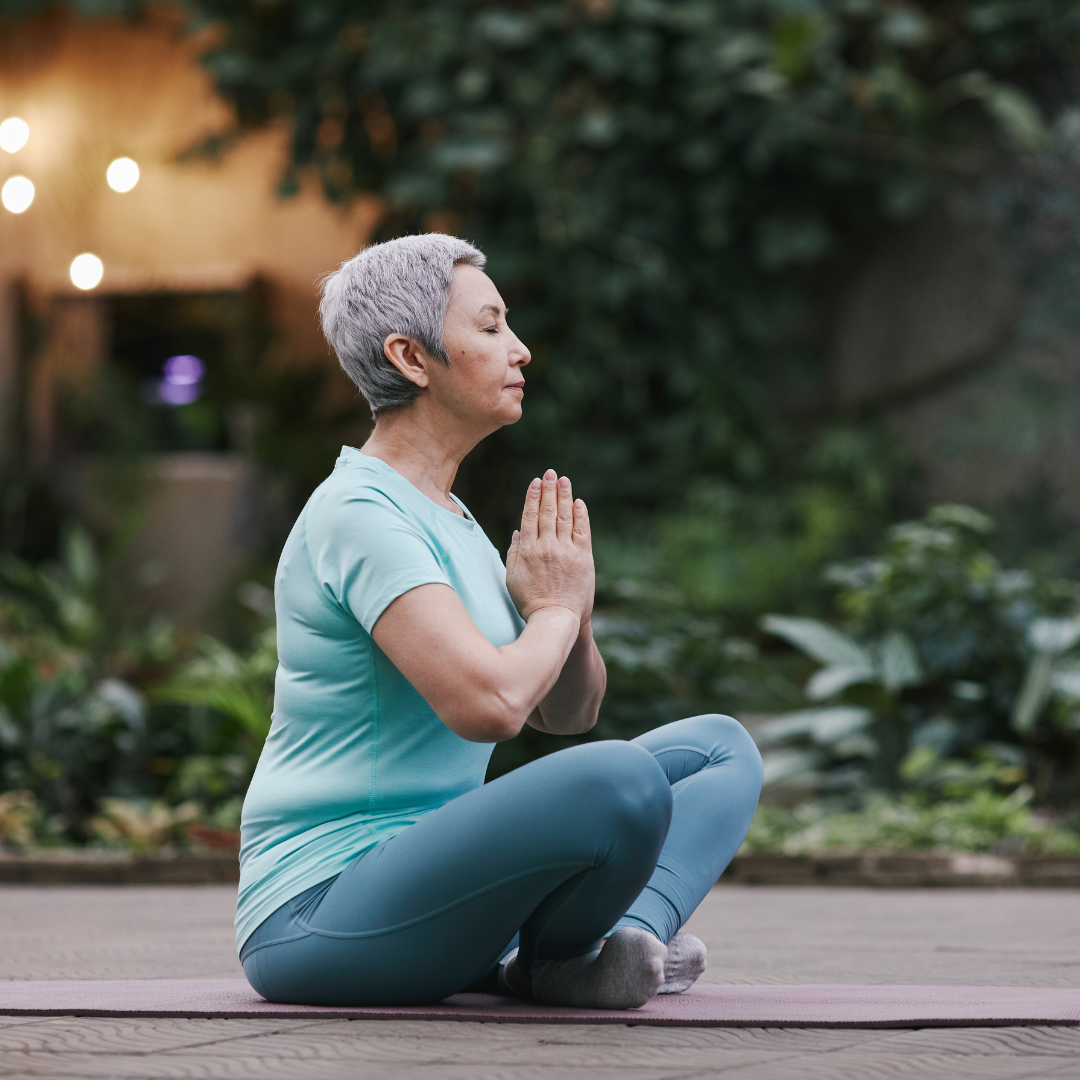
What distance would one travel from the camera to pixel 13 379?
10578mm

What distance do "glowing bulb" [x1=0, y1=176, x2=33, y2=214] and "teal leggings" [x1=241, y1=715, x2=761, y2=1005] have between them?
912 cm

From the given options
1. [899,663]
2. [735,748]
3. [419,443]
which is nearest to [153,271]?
[899,663]

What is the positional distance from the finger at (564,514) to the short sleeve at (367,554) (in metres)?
0.19

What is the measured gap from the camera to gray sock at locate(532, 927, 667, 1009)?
2.31m

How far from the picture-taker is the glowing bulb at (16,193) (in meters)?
10.6

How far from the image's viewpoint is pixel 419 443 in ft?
8.29

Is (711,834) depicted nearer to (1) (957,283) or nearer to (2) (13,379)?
(1) (957,283)

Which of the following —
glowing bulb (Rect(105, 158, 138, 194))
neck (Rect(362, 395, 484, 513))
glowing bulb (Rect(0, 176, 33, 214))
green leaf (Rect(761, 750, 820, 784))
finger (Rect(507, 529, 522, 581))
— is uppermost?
glowing bulb (Rect(105, 158, 138, 194))

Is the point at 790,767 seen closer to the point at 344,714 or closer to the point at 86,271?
the point at 344,714

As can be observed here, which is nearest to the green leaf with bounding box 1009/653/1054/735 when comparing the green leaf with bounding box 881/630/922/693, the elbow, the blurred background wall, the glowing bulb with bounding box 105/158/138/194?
the green leaf with bounding box 881/630/922/693

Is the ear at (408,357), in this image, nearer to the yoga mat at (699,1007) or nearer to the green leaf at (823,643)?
the yoga mat at (699,1007)

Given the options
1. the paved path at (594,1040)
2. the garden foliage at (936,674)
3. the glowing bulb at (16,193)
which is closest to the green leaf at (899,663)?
the garden foliage at (936,674)

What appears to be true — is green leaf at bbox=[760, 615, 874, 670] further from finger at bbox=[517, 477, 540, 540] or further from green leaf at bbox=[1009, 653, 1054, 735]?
finger at bbox=[517, 477, 540, 540]

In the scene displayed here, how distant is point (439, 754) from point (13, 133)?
9161mm
